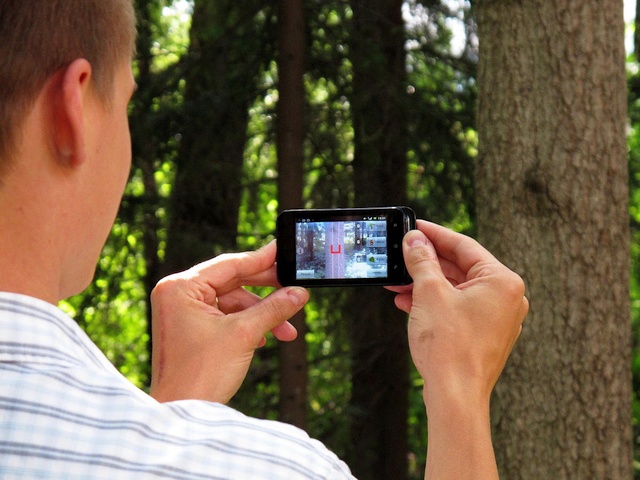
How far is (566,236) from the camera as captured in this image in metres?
3.99

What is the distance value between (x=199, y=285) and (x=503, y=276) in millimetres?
687

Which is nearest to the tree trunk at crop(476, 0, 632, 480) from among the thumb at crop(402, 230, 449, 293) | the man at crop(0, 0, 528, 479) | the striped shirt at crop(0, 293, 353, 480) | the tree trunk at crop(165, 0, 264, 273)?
the thumb at crop(402, 230, 449, 293)

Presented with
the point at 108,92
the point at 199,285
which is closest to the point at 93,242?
the point at 108,92

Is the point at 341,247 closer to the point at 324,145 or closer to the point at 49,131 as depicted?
the point at 49,131

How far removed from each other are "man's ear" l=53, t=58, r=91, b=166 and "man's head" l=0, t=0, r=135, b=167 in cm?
2

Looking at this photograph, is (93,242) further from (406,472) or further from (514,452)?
(406,472)

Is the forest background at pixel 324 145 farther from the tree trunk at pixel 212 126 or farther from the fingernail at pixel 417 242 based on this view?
the fingernail at pixel 417 242

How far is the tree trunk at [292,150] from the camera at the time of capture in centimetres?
590

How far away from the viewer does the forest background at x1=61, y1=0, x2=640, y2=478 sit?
643 cm

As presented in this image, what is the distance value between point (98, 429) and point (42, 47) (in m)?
Result: 0.48

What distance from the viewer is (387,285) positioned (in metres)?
2.15

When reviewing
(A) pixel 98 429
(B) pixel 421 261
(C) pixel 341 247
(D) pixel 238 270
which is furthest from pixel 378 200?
(A) pixel 98 429

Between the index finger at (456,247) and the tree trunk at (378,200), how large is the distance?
4.55m

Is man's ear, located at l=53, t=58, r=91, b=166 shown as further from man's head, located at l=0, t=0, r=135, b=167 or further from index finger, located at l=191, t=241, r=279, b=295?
index finger, located at l=191, t=241, r=279, b=295
